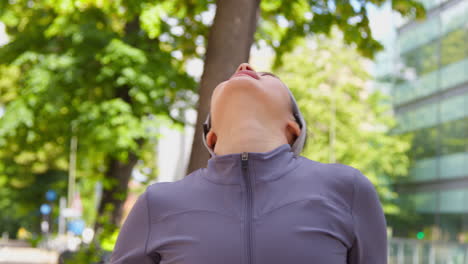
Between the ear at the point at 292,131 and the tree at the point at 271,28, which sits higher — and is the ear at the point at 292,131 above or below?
below

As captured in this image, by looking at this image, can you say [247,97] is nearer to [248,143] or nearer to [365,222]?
[248,143]

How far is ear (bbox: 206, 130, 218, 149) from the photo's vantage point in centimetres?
192

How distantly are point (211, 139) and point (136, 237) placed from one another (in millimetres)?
329

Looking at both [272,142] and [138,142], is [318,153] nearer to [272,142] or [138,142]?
[138,142]

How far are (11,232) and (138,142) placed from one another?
4708cm

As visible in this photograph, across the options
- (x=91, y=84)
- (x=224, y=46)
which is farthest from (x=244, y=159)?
(x=91, y=84)

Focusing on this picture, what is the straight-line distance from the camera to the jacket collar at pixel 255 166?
5.69 ft

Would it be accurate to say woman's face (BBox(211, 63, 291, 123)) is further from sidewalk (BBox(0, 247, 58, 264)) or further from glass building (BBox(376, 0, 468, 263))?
sidewalk (BBox(0, 247, 58, 264))

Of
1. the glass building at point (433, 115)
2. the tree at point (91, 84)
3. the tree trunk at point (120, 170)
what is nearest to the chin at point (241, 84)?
the tree at point (91, 84)

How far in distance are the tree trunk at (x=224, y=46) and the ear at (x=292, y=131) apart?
9.83 ft

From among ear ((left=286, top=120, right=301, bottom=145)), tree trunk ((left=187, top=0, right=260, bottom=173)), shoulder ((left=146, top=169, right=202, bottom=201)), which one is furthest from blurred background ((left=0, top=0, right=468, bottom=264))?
shoulder ((left=146, top=169, right=202, bottom=201))

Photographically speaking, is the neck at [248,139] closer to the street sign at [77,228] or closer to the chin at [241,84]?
the chin at [241,84]

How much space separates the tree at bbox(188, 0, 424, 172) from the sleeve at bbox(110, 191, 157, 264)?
298cm

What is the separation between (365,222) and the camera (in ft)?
5.73
